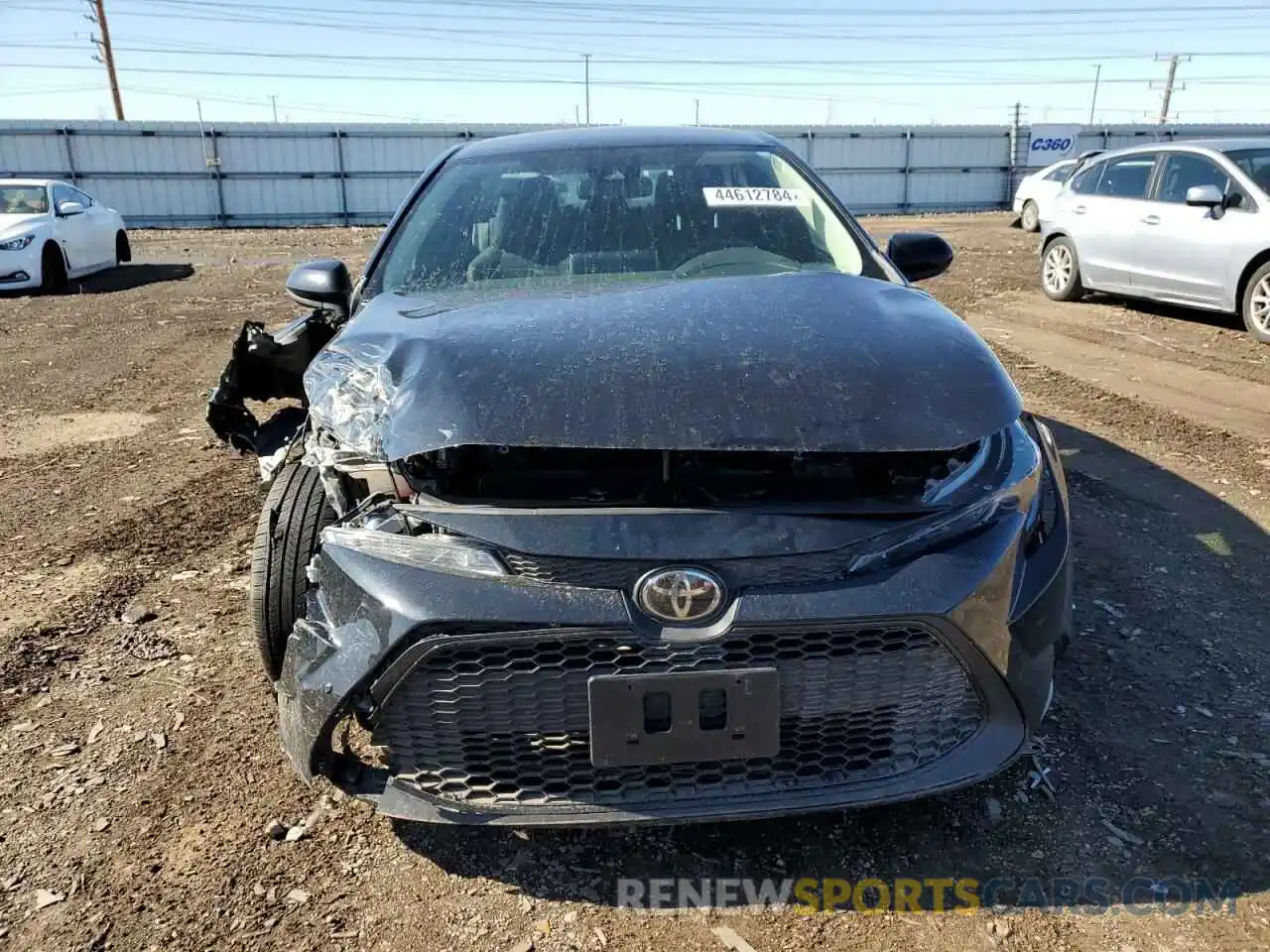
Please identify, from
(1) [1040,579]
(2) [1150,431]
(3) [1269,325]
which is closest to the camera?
(1) [1040,579]

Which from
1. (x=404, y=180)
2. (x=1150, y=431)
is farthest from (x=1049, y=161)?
(x=1150, y=431)

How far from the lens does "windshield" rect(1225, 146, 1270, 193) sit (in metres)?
7.92

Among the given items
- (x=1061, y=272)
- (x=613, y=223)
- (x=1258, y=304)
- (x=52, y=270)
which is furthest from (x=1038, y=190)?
(x=613, y=223)

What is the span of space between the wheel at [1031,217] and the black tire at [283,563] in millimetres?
17859

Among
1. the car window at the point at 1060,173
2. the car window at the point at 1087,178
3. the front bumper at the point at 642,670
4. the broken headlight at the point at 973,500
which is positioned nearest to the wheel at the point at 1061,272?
the car window at the point at 1087,178

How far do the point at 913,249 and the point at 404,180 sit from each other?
22.1m

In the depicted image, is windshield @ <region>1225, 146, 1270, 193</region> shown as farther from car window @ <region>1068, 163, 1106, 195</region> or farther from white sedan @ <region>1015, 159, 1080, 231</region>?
white sedan @ <region>1015, 159, 1080, 231</region>

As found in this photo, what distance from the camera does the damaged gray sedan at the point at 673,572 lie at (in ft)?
6.28

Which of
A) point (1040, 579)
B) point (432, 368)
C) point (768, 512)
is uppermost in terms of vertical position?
point (432, 368)

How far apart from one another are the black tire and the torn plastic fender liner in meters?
1.38

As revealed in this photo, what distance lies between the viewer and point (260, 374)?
4.12 m

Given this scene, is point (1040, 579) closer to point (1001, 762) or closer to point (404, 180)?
point (1001, 762)

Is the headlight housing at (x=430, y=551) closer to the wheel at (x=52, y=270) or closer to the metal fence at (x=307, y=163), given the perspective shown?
the wheel at (x=52, y=270)

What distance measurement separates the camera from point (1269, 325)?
7.60m
